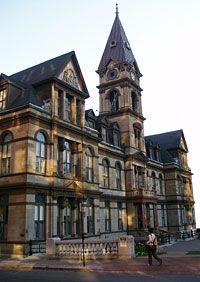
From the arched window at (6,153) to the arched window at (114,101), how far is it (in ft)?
68.6

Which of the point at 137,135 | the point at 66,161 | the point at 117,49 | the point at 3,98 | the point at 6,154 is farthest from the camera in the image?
the point at 117,49

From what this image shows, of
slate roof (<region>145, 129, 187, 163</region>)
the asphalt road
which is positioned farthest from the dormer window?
the asphalt road

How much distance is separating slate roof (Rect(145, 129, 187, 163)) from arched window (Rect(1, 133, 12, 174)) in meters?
33.0

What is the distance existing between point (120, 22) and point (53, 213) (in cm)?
3605

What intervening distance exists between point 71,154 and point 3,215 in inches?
314

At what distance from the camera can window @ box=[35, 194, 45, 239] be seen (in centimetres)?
2481

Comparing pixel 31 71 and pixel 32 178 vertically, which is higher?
pixel 31 71

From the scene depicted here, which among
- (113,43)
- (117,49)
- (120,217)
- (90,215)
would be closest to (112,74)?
(117,49)

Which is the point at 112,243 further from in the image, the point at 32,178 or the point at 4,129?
the point at 4,129

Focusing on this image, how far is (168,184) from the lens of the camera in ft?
178

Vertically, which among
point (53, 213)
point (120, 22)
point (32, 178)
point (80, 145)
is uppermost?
point (120, 22)

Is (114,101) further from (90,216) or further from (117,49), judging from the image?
(90,216)

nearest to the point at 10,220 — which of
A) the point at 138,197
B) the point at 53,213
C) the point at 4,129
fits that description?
the point at 53,213

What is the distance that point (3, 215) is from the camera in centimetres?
2527
